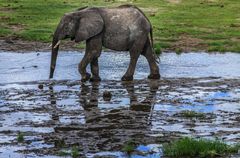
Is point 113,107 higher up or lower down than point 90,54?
higher up

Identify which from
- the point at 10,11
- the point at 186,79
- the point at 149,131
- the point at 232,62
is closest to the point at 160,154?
the point at 149,131

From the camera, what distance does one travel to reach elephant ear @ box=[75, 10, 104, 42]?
75.9 ft

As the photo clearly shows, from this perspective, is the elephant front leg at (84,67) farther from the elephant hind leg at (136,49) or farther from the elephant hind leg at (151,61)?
the elephant hind leg at (151,61)

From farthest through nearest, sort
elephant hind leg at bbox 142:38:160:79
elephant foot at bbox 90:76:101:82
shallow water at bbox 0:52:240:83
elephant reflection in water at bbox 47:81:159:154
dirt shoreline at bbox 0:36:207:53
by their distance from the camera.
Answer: dirt shoreline at bbox 0:36:207:53, shallow water at bbox 0:52:240:83, elephant hind leg at bbox 142:38:160:79, elephant foot at bbox 90:76:101:82, elephant reflection in water at bbox 47:81:159:154

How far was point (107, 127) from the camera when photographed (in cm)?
1645

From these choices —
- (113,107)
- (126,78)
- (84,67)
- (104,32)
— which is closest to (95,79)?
(84,67)

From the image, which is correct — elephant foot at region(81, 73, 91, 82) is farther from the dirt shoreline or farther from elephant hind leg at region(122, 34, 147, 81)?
the dirt shoreline

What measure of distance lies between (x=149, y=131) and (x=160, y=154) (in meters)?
2.07

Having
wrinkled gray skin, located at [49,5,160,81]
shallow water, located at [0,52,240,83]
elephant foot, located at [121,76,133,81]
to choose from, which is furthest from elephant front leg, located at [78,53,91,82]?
elephant foot, located at [121,76,133,81]

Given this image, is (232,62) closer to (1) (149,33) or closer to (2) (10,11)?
(1) (149,33)

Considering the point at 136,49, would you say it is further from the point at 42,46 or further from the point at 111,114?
the point at 42,46

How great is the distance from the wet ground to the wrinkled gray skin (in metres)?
0.59

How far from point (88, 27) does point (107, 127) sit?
23.8ft

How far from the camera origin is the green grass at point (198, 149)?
45.3 feet
